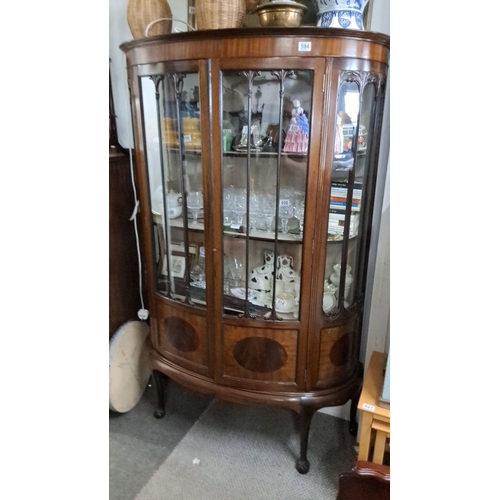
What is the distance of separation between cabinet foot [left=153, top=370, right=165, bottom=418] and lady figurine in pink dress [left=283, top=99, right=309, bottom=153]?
43.2 inches

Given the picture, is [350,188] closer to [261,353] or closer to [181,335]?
[261,353]

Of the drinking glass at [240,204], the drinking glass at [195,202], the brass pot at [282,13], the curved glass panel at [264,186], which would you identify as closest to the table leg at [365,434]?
the curved glass panel at [264,186]

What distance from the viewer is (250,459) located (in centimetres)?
158

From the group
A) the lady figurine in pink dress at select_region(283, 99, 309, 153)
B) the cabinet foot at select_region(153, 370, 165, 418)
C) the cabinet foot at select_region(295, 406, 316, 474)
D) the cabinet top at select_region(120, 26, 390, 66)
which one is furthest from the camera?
the cabinet foot at select_region(153, 370, 165, 418)

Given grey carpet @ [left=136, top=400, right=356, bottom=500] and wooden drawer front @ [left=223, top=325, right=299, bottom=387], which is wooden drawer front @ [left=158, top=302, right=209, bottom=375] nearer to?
wooden drawer front @ [left=223, top=325, right=299, bottom=387]

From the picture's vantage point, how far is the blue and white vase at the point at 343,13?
121 centimetres

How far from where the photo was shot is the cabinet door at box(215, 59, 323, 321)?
3.94 feet

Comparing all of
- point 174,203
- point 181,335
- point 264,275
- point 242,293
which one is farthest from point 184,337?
point 174,203

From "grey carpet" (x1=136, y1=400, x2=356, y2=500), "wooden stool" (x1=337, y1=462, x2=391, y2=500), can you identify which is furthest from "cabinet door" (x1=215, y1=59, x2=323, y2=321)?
"grey carpet" (x1=136, y1=400, x2=356, y2=500)

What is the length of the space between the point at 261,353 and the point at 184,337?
1.04 ft
